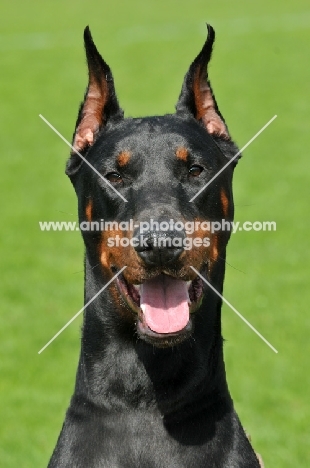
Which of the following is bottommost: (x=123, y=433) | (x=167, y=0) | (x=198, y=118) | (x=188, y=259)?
(x=167, y=0)

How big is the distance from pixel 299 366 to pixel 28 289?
326 cm

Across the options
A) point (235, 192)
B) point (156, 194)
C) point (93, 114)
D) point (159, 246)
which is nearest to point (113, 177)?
point (156, 194)

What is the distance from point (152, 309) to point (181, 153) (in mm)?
723

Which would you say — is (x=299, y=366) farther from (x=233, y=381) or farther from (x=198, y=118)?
(x=198, y=118)

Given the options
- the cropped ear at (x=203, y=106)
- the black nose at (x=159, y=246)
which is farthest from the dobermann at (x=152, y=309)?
the cropped ear at (x=203, y=106)

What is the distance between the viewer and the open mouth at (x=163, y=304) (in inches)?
144

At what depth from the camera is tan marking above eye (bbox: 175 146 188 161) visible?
3994 millimetres

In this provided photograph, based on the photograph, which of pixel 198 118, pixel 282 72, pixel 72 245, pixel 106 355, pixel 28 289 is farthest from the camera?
pixel 282 72

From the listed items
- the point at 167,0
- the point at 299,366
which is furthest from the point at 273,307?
the point at 167,0

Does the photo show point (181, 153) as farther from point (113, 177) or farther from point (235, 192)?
point (235, 192)

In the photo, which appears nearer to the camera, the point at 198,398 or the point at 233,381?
the point at 198,398

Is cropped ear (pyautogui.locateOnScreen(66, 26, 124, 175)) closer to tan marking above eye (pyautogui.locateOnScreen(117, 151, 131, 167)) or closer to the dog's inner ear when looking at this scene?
the dog's inner ear

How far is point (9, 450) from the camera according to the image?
6.17 meters

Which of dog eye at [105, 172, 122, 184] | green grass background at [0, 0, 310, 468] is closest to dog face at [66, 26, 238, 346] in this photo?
dog eye at [105, 172, 122, 184]
